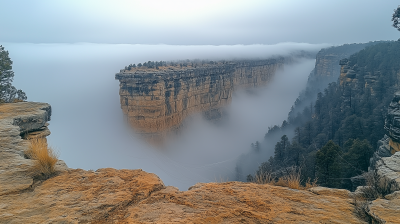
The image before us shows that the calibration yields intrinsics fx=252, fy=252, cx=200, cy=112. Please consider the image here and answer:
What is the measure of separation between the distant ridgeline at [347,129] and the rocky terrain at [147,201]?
10301 millimetres

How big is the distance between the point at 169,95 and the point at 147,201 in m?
29.2

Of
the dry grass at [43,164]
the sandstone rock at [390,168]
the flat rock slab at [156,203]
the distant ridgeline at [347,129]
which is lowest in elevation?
the distant ridgeline at [347,129]

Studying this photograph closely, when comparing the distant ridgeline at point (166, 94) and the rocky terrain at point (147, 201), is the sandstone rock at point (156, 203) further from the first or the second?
the distant ridgeline at point (166, 94)

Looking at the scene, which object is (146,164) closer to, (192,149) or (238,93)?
(192,149)

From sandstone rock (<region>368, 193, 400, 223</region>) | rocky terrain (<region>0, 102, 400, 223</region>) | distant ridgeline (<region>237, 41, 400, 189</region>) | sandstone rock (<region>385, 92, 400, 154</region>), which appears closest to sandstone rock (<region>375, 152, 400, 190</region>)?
rocky terrain (<region>0, 102, 400, 223</region>)

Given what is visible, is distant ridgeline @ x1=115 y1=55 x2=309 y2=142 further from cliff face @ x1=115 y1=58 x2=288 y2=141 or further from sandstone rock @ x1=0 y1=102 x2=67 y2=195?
sandstone rock @ x1=0 y1=102 x2=67 y2=195

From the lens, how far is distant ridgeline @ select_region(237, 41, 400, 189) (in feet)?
53.3

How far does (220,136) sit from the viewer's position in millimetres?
42219

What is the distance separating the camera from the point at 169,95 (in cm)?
3322

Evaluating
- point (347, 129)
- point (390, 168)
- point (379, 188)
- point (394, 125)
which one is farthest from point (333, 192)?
point (347, 129)

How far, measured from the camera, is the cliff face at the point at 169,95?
101ft

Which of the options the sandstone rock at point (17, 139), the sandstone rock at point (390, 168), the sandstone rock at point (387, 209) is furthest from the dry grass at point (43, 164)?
the sandstone rock at point (390, 168)

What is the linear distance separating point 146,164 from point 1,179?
946 inches

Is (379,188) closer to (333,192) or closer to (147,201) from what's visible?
(333,192)
